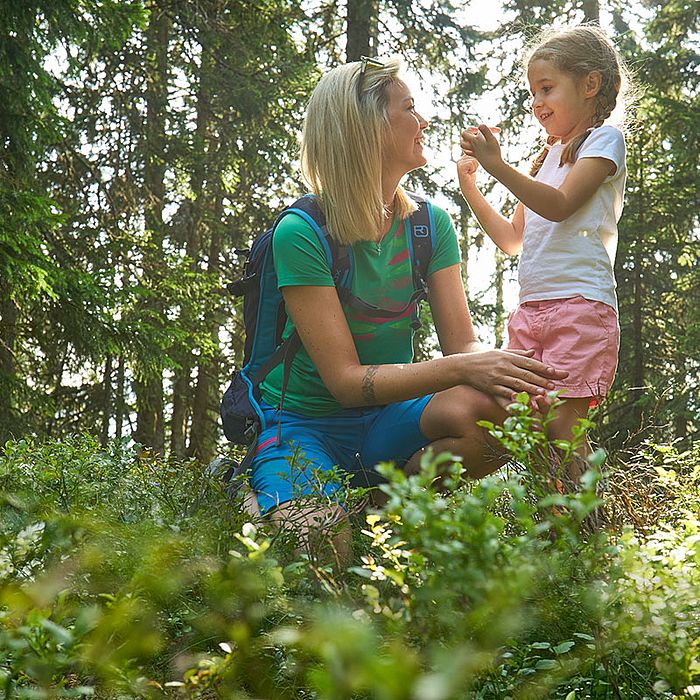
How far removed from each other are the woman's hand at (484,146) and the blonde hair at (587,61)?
1.75 ft

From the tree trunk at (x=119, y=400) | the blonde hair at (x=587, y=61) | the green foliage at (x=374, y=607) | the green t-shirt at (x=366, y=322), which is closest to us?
the green foliage at (x=374, y=607)

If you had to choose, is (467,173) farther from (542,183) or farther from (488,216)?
(542,183)

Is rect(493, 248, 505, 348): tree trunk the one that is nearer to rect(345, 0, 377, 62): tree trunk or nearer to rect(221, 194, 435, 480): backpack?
rect(345, 0, 377, 62): tree trunk

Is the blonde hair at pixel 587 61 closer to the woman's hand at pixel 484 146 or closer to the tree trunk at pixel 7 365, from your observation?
the woman's hand at pixel 484 146

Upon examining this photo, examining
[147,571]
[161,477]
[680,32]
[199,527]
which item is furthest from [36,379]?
[680,32]

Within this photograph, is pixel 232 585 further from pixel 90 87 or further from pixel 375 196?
pixel 90 87

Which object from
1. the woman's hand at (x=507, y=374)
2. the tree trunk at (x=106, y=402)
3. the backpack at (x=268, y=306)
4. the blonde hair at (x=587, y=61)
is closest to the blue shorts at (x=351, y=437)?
the backpack at (x=268, y=306)

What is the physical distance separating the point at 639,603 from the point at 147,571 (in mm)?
1009

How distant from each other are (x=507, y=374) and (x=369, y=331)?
2.74 ft

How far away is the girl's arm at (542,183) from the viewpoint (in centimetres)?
350

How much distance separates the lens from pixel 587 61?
3920 millimetres

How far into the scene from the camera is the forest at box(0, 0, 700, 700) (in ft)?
4.86

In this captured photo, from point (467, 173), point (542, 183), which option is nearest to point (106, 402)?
point (467, 173)

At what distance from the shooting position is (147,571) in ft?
5.71
